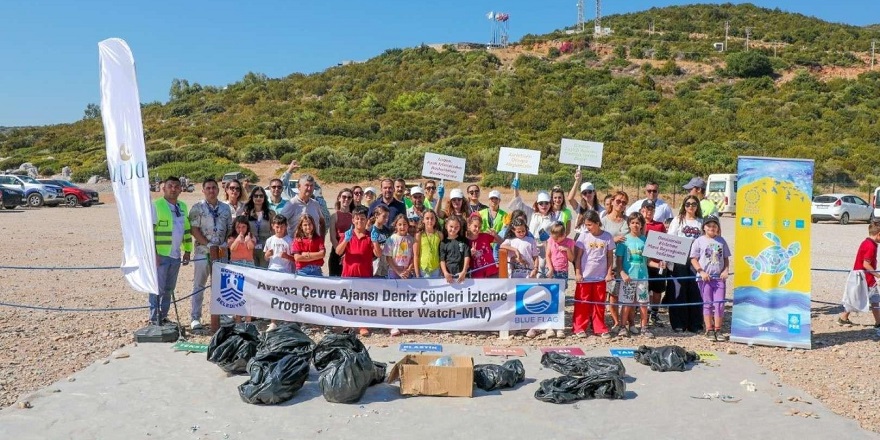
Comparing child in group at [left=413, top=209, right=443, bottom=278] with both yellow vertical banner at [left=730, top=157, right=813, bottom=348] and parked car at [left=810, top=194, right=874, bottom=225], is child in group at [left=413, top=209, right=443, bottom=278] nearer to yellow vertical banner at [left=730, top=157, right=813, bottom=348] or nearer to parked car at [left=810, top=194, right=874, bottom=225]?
yellow vertical banner at [left=730, top=157, right=813, bottom=348]

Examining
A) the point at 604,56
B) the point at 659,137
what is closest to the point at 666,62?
the point at 604,56

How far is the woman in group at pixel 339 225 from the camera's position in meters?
9.71

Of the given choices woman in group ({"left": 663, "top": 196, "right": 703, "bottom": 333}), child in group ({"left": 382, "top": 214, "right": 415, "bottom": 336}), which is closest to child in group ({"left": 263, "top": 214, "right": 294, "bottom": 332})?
child in group ({"left": 382, "top": 214, "right": 415, "bottom": 336})

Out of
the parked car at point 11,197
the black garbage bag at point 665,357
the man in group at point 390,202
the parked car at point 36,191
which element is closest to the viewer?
the black garbage bag at point 665,357

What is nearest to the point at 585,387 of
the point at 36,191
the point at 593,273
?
the point at 593,273

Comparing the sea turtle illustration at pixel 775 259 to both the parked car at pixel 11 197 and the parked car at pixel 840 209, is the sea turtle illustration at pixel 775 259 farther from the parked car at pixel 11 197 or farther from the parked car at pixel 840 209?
the parked car at pixel 11 197

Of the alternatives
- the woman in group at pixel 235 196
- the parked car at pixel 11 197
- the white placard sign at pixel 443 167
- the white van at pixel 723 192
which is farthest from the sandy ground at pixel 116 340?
the white van at pixel 723 192

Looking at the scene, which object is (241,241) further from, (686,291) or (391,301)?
(686,291)

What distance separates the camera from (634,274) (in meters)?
9.05

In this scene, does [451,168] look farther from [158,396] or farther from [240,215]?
[158,396]

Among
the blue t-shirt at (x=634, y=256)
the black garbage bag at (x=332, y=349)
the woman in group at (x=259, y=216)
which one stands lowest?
the black garbage bag at (x=332, y=349)

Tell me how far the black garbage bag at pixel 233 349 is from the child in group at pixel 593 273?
3.99m

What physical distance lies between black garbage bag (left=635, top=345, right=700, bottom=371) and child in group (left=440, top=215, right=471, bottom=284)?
2318 mm

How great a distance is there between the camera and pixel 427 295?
8836 millimetres
